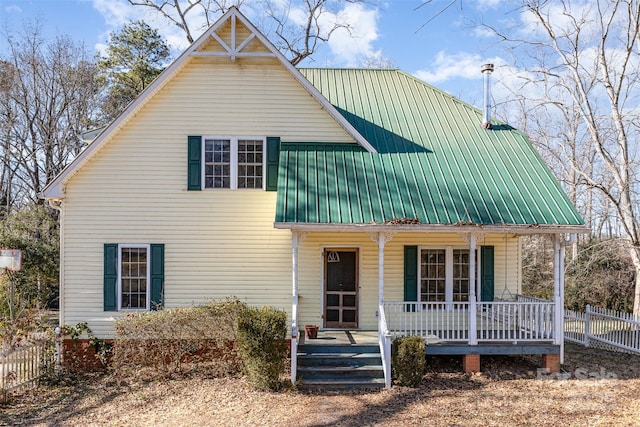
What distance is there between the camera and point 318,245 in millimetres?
11781

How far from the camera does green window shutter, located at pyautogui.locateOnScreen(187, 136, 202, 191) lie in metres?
11.5

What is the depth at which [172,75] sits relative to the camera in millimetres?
11516

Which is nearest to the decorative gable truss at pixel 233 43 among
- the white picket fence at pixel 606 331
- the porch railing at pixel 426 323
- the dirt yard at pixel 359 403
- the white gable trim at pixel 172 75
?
the white gable trim at pixel 172 75

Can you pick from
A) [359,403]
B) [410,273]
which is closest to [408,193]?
[410,273]

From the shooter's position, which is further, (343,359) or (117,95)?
(117,95)

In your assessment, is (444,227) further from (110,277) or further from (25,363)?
(25,363)

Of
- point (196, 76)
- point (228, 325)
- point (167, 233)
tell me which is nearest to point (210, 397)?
point (228, 325)

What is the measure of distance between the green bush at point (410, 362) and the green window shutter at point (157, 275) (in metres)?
5.81

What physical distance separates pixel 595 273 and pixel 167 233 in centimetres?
1966

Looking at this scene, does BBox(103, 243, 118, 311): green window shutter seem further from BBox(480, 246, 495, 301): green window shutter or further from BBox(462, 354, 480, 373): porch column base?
BBox(480, 246, 495, 301): green window shutter

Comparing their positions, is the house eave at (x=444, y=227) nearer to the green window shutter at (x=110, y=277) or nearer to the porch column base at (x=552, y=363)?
the porch column base at (x=552, y=363)

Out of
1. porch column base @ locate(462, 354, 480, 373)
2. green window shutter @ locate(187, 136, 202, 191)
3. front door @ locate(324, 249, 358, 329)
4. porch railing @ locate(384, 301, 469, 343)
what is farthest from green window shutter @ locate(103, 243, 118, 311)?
porch column base @ locate(462, 354, 480, 373)

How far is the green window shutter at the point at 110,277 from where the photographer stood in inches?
444

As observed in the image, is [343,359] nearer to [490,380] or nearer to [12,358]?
[490,380]
